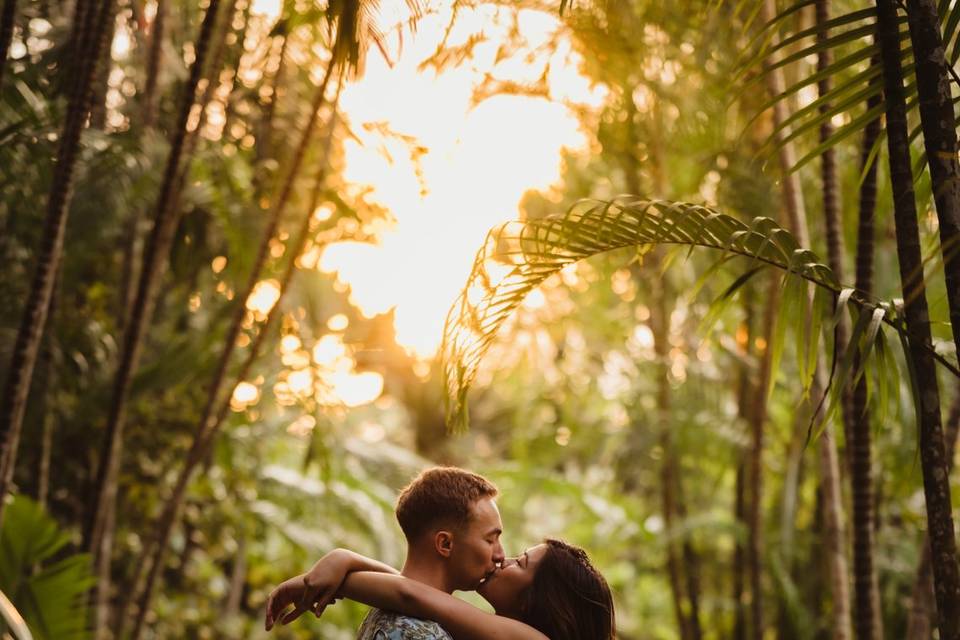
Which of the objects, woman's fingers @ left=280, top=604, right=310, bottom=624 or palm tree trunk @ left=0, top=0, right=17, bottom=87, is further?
palm tree trunk @ left=0, top=0, right=17, bottom=87

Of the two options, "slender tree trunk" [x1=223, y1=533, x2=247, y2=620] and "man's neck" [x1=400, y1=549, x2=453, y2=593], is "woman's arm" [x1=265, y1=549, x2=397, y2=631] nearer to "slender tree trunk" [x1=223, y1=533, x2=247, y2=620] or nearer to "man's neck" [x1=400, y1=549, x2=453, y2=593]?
"man's neck" [x1=400, y1=549, x2=453, y2=593]

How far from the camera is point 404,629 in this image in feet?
5.88

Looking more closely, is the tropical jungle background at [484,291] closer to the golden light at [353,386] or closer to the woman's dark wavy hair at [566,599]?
the golden light at [353,386]

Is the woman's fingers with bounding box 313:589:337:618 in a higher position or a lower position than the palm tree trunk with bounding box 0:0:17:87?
lower

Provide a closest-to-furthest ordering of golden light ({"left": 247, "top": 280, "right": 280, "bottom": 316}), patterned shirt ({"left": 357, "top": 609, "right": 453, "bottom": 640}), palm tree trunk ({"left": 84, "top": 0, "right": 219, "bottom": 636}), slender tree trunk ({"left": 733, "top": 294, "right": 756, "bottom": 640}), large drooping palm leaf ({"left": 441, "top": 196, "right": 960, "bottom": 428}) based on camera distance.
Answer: patterned shirt ({"left": 357, "top": 609, "right": 453, "bottom": 640}), large drooping palm leaf ({"left": 441, "top": 196, "right": 960, "bottom": 428}), palm tree trunk ({"left": 84, "top": 0, "right": 219, "bottom": 636}), slender tree trunk ({"left": 733, "top": 294, "right": 756, "bottom": 640}), golden light ({"left": 247, "top": 280, "right": 280, "bottom": 316})

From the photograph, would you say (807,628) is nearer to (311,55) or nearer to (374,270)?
(374,270)

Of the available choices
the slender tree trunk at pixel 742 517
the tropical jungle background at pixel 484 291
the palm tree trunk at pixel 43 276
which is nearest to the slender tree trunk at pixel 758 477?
the tropical jungle background at pixel 484 291

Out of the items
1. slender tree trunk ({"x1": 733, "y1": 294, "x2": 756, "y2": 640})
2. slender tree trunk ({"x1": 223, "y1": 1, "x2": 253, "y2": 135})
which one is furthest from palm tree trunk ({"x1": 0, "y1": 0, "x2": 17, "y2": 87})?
slender tree trunk ({"x1": 733, "y1": 294, "x2": 756, "y2": 640})

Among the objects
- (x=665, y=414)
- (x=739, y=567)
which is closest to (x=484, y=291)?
(x=665, y=414)

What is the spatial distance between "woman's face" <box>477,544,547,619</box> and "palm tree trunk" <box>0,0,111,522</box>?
1922 mm

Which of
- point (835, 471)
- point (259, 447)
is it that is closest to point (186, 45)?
point (259, 447)

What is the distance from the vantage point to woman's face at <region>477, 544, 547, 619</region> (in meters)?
1.97

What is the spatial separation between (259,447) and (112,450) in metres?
3.25

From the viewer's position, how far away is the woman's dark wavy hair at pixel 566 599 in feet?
6.46
